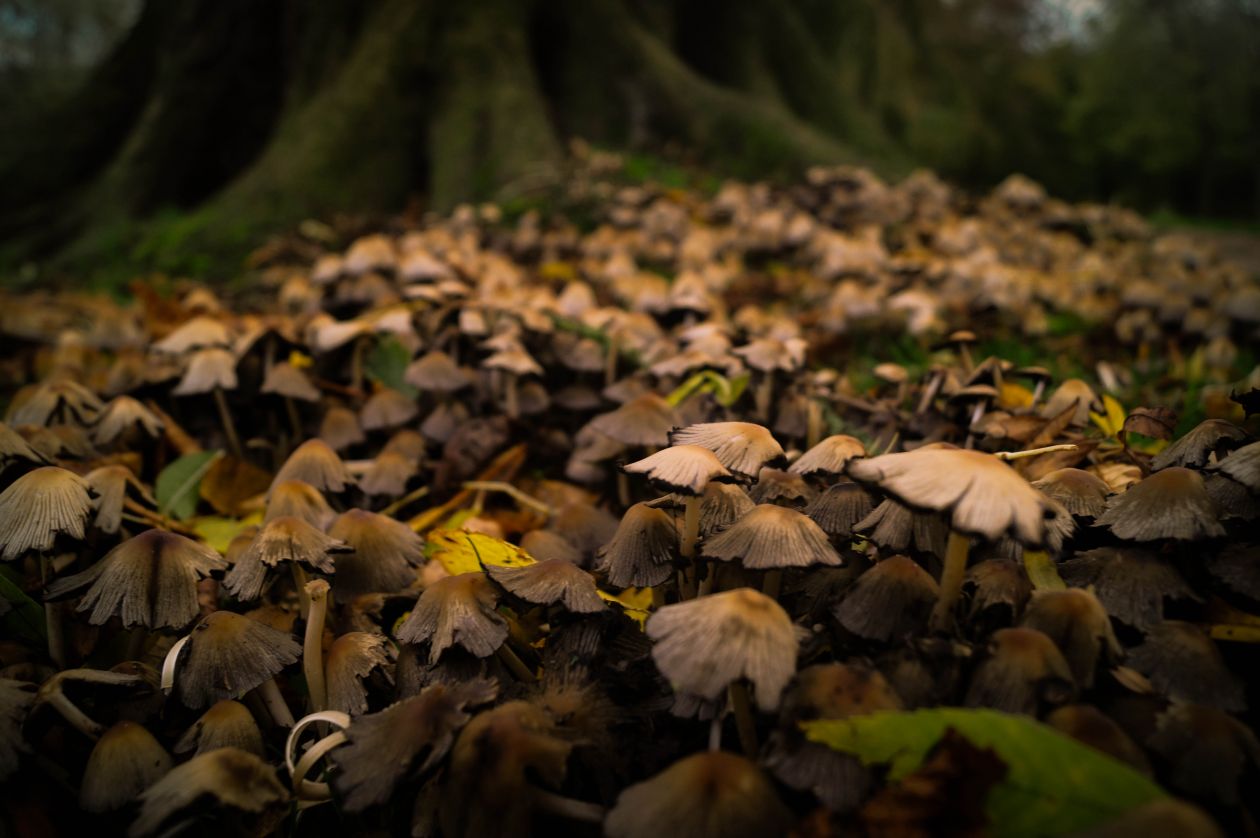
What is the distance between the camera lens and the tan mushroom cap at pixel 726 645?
3.30 feet

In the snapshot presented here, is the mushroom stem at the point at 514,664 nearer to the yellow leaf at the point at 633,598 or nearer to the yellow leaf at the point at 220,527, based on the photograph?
the yellow leaf at the point at 633,598

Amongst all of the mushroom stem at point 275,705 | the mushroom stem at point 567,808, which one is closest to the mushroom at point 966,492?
the mushroom stem at point 567,808

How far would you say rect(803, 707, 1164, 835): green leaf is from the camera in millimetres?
895

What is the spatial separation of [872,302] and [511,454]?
1.78m

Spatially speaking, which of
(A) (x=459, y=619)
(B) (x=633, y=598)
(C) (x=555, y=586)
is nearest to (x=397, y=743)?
(A) (x=459, y=619)

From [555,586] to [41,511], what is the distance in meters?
0.97

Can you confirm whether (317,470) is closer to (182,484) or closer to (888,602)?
(182,484)

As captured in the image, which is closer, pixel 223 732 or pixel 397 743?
pixel 397 743

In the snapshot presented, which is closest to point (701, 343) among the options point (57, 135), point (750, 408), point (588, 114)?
point (750, 408)

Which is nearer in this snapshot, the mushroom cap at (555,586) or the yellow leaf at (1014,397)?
the mushroom cap at (555,586)

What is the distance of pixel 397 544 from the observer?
1.66 m

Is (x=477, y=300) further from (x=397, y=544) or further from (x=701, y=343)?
(x=397, y=544)

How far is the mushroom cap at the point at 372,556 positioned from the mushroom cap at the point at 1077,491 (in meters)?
1.24

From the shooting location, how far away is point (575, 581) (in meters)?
1.34
